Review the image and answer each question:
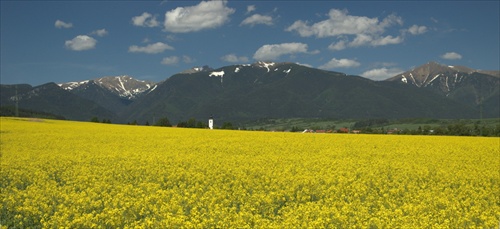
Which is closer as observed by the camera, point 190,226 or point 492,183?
point 190,226

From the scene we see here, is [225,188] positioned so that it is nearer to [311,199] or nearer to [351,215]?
[311,199]

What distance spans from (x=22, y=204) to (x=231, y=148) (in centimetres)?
1766

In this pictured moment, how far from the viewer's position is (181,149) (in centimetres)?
2861

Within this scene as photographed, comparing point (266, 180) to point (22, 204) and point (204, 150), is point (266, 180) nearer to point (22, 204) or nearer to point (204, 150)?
point (22, 204)

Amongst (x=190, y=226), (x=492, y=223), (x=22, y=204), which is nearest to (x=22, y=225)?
(x=22, y=204)

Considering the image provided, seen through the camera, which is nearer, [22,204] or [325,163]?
[22,204]

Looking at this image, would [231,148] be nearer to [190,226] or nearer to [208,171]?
[208,171]

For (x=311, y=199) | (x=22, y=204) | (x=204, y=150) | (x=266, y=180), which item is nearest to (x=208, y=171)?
(x=266, y=180)

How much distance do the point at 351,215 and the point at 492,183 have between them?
901cm

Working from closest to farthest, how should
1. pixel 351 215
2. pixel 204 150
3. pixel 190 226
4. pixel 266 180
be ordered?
pixel 190 226 < pixel 351 215 < pixel 266 180 < pixel 204 150

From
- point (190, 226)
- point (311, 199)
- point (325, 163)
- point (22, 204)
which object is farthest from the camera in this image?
point (325, 163)

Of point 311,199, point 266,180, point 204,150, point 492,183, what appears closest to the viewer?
point 311,199

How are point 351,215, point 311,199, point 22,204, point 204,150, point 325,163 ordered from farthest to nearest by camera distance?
point 204,150 < point 325,163 < point 311,199 < point 22,204 < point 351,215

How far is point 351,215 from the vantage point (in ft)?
36.0
